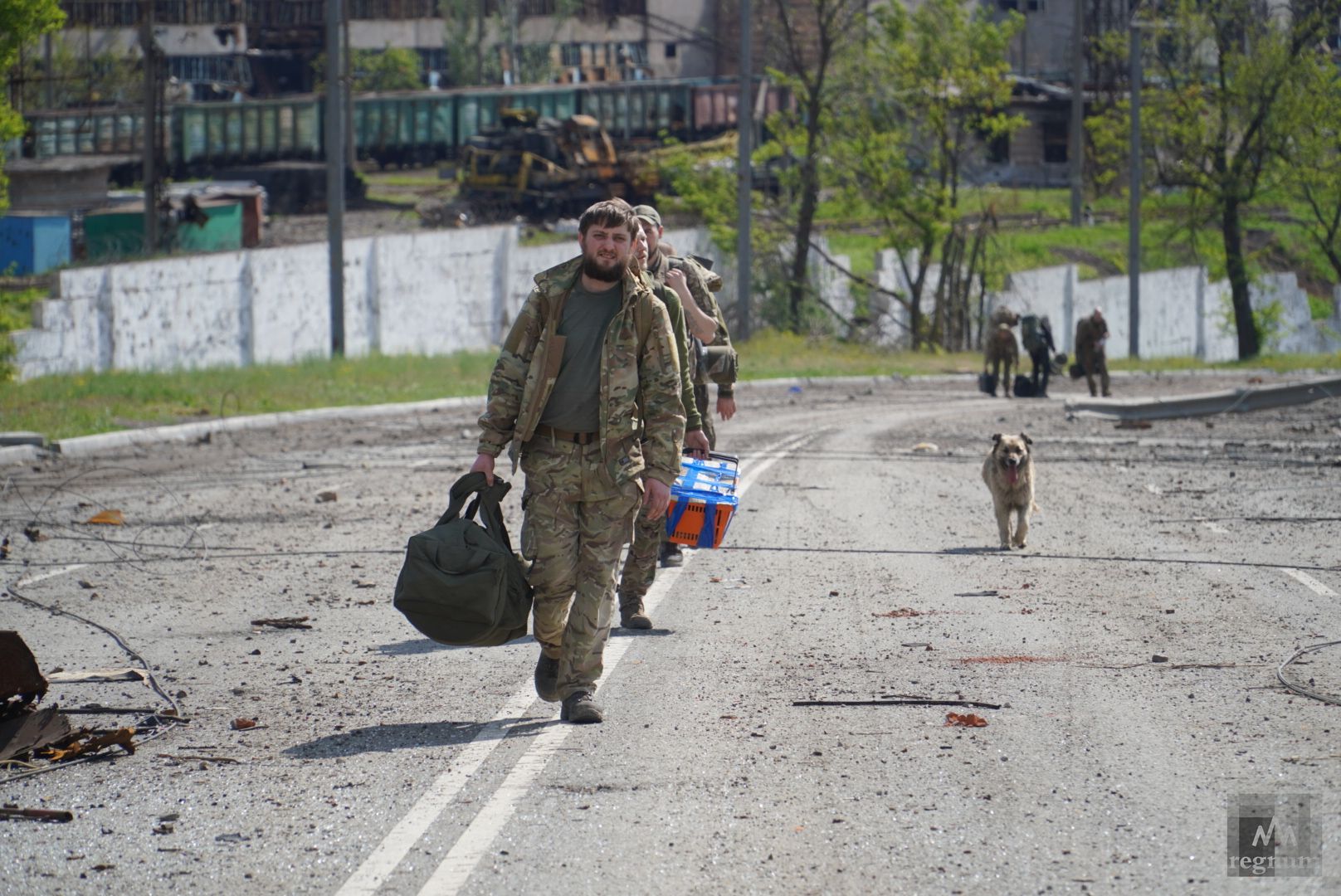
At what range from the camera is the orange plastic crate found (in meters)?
7.92

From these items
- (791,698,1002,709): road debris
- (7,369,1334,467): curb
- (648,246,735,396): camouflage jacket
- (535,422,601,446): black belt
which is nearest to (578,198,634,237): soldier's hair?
(535,422,601,446): black belt

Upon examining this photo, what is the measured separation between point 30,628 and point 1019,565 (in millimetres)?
5946

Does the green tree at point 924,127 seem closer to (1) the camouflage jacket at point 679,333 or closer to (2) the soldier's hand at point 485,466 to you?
(1) the camouflage jacket at point 679,333

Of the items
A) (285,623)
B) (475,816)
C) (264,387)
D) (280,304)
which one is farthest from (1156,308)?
(475,816)

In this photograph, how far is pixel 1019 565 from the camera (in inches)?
421

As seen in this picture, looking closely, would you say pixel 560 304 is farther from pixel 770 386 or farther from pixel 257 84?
pixel 257 84

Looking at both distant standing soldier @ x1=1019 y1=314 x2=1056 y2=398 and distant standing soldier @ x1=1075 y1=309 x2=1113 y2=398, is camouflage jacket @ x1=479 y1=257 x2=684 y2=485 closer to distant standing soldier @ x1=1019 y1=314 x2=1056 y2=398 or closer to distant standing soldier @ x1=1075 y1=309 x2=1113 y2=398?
distant standing soldier @ x1=1019 y1=314 x2=1056 y2=398

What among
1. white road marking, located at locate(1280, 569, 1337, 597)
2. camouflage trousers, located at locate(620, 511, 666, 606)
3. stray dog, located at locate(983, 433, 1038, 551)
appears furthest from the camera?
stray dog, located at locate(983, 433, 1038, 551)

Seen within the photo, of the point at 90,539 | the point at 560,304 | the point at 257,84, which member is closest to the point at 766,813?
the point at 560,304

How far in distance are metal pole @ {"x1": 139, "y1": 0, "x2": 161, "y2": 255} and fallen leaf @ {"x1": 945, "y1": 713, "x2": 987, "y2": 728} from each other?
1117 inches

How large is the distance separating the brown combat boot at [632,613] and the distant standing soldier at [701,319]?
3.44ft

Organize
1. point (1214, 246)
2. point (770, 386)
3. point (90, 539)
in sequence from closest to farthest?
point (90, 539), point (770, 386), point (1214, 246)

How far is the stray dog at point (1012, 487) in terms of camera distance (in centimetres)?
1144

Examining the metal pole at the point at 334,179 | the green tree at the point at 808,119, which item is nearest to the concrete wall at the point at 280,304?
the metal pole at the point at 334,179
